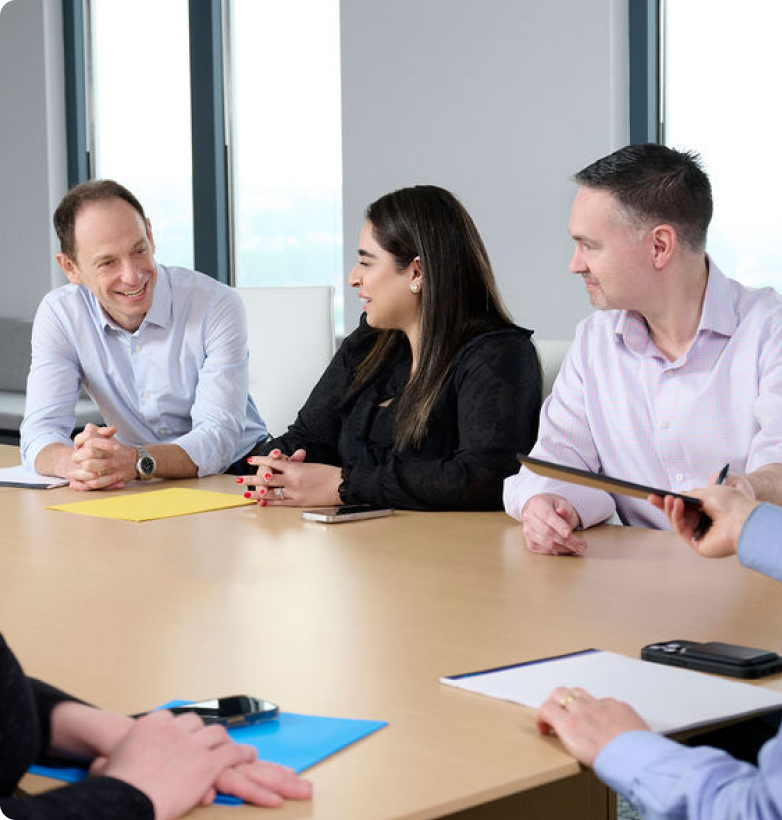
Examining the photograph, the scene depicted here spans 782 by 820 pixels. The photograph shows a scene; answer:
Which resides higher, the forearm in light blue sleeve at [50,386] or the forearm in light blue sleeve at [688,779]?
the forearm in light blue sleeve at [50,386]

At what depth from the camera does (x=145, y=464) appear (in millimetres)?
2820

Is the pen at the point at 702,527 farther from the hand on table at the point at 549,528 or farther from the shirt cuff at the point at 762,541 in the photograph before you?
the hand on table at the point at 549,528

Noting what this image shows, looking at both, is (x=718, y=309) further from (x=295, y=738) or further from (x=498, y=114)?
(x=498, y=114)

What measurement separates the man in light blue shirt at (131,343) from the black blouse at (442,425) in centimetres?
27

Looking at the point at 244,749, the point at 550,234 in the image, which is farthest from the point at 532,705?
the point at 550,234

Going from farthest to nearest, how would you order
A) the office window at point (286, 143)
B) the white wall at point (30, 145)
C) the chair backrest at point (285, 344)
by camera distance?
1. the white wall at point (30, 145)
2. the office window at point (286, 143)
3. the chair backrest at point (285, 344)

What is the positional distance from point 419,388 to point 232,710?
5.12 ft

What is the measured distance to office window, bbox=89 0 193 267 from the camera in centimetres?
671

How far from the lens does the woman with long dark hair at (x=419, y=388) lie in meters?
2.48

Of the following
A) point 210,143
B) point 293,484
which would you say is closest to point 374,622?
point 293,484

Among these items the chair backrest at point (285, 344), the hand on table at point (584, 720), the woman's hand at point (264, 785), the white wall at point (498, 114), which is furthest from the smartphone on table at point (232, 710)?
the white wall at point (498, 114)

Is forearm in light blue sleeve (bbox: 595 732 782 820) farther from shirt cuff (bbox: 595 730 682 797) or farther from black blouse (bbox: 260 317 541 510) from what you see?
black blouse (bbox: 260 317 541 510)

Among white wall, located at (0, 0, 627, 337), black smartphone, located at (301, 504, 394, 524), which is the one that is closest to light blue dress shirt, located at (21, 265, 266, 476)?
black smartphone, located at (301, 504, 394, 524)

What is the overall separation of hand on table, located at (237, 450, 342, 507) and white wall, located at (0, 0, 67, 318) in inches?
197
